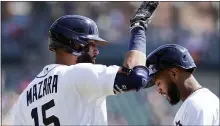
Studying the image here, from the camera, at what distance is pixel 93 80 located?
2.97 meters

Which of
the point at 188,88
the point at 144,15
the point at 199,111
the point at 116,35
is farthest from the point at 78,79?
the point at 116,35

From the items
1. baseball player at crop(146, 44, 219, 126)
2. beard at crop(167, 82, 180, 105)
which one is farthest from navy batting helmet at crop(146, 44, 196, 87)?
beard at crop(167, 82, 180, 105)

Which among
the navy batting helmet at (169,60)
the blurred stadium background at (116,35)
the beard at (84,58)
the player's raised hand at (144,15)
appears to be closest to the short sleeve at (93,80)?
the beard at (84,58)

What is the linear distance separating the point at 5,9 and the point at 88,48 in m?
6.58

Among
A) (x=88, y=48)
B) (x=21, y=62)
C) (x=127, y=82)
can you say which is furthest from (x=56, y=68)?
(x=21, y=62)

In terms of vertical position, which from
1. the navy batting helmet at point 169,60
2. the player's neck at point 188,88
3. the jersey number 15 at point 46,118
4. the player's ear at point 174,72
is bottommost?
the jersey number 15 at point 46,118

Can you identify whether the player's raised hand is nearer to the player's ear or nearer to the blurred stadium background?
the player's ear

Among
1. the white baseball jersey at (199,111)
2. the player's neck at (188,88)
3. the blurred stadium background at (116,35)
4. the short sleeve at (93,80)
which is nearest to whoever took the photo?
the short sleeve at (93,80)

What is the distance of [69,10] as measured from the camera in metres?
9.50

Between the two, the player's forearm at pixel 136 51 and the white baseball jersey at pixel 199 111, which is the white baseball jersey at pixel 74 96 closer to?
the player's forearm at pixel 136 51

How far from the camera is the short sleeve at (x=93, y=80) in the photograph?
2.96 metres

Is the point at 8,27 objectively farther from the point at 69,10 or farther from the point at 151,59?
the point at 151,59

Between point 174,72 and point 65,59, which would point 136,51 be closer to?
point 65,59

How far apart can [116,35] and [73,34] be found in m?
6.39
